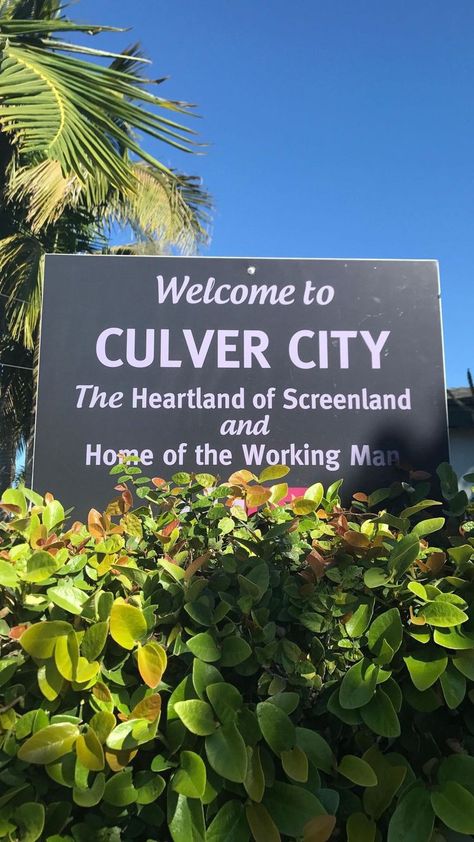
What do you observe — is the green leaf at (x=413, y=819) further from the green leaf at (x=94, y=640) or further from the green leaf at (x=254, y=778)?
the green leaf at (x=94, y=640)

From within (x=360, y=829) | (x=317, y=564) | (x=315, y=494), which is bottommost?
(x=360, y=829)

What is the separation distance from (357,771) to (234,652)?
0.29m

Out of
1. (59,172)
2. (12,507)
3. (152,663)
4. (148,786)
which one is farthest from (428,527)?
(59,172)

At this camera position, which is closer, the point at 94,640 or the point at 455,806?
the point at 455,806

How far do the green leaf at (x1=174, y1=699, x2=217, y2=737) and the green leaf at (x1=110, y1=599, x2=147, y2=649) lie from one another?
14 centimetres

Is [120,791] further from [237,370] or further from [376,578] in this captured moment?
[237,370]

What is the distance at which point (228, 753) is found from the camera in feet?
3.68

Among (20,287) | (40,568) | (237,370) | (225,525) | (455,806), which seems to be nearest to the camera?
(455,806)

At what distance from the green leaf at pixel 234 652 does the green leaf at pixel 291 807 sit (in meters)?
0.22

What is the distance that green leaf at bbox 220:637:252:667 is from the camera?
121 centimetres

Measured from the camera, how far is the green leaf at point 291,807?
43.3 inches

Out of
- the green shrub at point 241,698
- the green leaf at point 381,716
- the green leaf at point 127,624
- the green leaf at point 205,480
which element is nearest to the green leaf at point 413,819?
the green shrub at point 241,698

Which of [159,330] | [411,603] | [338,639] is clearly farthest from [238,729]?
[159,330]

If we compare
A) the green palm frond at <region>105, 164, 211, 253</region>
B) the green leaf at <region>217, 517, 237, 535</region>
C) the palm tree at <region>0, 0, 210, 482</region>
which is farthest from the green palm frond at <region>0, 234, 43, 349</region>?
the green leaf at <region>217, 517, 237, 535</region>
